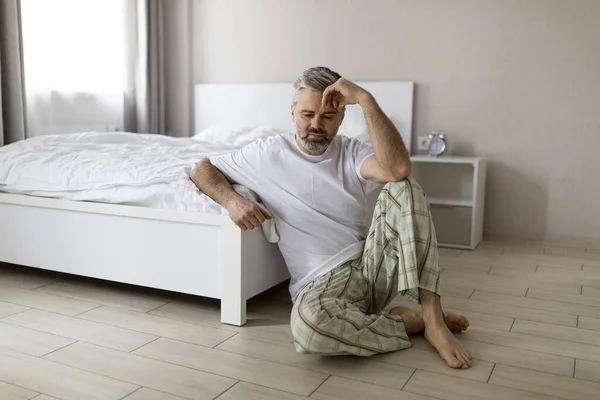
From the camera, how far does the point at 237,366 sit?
1598 mm

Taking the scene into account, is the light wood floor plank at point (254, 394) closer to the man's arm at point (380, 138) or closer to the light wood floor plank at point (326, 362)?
the light wood floor plank at point (326, 362)

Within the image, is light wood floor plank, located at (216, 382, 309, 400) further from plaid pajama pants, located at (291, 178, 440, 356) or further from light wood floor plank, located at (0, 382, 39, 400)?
light wood floor plank, located at (0, 382, 39, 400)

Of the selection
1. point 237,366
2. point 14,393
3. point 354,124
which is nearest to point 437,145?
point 354,124

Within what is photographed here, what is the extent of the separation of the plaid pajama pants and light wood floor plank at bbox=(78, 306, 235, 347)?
301 mm

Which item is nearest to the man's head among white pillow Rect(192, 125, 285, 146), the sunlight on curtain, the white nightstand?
white pillow Rect(192, 125, 285, 146)

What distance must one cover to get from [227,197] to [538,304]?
1248 mm

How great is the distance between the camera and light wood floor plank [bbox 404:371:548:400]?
142 centimetres

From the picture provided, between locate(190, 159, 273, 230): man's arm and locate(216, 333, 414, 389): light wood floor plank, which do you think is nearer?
locate(216, 333, 414, 389): light wood floor plank

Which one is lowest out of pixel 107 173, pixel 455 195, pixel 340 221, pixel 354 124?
pixel 455 195

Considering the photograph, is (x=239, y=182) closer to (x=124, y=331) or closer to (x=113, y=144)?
(x=124, y=331)

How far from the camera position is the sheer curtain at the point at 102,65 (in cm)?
335

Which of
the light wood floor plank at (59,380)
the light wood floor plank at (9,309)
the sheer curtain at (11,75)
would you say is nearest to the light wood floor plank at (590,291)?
the light wood floor plank at (59,380)

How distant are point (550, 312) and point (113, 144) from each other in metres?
2.08

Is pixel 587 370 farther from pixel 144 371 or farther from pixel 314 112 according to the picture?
pixel 144 371
